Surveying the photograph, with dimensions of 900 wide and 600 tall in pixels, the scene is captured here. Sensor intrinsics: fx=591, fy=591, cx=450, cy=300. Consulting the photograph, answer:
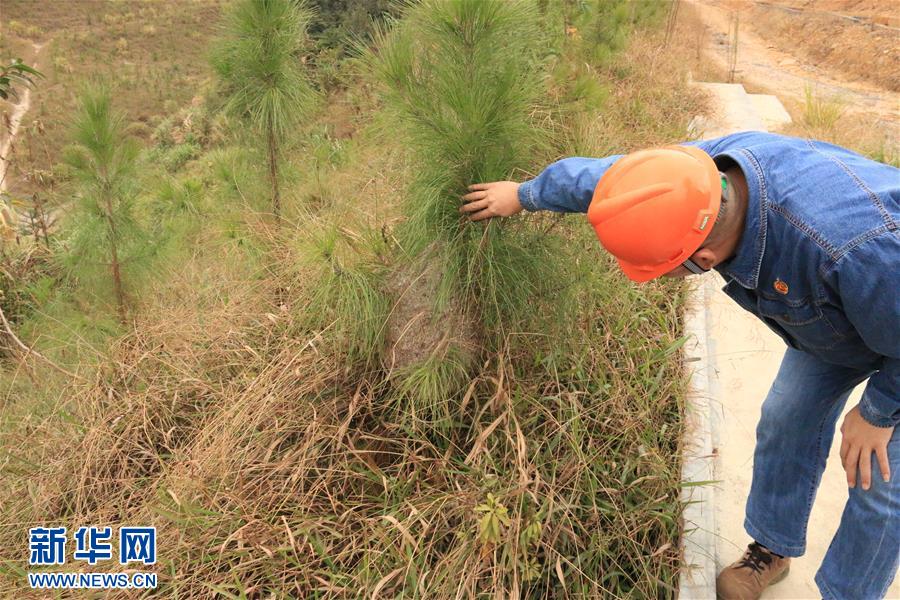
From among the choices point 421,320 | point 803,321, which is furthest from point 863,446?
point 421,320

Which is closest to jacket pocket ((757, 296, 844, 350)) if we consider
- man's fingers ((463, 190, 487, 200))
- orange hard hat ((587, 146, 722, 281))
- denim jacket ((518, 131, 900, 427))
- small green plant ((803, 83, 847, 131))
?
denim jacket ((518, 131, 900, 427))

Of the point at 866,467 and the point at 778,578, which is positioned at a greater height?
the point at 866,467

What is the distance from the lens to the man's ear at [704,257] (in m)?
1.35

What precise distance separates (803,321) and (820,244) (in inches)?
9.9

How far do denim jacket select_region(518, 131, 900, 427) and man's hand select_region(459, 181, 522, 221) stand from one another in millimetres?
162

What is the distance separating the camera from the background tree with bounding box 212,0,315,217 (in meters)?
2.73

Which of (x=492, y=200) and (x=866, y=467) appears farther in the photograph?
(x=492, y=200)

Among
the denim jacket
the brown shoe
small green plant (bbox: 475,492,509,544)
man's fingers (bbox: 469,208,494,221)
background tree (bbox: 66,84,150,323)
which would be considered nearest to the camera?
the denim jacket

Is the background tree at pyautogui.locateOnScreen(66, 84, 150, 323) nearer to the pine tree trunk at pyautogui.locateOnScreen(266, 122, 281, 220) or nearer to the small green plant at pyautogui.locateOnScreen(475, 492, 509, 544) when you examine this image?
the pine tree trunk at pyautogui.locateOnScreen(266, 122, 281, 220)

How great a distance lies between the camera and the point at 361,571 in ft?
5.76

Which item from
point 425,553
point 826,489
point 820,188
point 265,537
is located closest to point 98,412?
point 265,537

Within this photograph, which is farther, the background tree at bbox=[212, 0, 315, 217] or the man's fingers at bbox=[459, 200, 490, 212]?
the background tree at bbox=[212, 0, 315, 217]

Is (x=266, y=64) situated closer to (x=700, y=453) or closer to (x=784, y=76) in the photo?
(x=700, y=453)

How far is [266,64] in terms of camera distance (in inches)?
110
